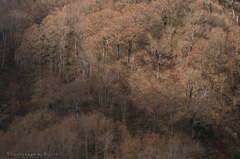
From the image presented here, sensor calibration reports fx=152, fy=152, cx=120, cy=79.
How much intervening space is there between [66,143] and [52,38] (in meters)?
45.7

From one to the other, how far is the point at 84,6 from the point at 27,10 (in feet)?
96.6

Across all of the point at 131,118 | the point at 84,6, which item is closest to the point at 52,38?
the point at 84,6

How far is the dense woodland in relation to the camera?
29844mm

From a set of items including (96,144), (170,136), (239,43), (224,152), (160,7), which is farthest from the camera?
(160,7)

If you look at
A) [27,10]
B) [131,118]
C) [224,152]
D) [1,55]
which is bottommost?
[224,152]

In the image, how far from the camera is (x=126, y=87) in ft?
153

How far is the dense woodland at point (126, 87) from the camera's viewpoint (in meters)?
29.8

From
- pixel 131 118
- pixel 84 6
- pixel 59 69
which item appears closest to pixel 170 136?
pixel 131 118

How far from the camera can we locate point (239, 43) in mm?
44812

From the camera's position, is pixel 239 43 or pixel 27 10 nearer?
pixel 239 43

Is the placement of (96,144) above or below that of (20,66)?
below

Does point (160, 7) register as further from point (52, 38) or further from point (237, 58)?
point (52, 38)

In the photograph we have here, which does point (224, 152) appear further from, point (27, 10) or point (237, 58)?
point (27, 10)

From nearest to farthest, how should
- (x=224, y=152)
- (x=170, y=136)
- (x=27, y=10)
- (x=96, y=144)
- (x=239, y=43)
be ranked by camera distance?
(x=96, y=144) → (x=224, y=152) → (x=170, y=136) → (x=239, y=43) → (x=27, y=10)
